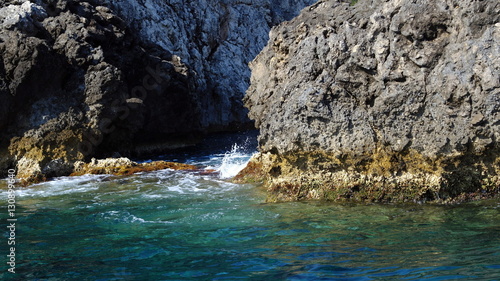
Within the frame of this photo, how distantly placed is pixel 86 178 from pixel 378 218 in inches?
396

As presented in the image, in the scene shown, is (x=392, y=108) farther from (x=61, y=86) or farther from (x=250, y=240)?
(x=61, y=86)

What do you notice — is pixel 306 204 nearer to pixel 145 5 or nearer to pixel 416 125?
pixel 416 125

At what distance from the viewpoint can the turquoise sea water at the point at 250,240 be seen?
5.09 m

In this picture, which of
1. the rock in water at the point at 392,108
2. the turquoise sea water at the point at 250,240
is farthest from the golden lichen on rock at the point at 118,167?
the rock in water at the point at 392,108

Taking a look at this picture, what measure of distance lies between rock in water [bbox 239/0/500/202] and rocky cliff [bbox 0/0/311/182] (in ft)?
30.3

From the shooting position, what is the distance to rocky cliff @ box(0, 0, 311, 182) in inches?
656

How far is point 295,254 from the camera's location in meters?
5.74

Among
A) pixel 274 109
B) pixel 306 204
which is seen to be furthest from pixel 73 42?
pixel 306 204

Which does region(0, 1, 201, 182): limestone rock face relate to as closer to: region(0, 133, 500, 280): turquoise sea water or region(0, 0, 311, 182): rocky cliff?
region(0, 0, 311, 182): rocky cliff

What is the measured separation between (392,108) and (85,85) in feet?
45.3

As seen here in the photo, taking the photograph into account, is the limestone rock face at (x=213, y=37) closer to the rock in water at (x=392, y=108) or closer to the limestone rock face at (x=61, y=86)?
the limestone rock face at (x=61, y=86)

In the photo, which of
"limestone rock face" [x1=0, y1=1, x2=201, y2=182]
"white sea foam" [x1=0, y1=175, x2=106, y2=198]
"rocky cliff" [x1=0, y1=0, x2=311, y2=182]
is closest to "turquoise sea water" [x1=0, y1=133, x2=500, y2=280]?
"white sea foam" [x1=0, y1=175, x2=106, y2=198]

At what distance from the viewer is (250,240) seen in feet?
21.7

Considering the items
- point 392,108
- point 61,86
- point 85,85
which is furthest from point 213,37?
point 392,108
